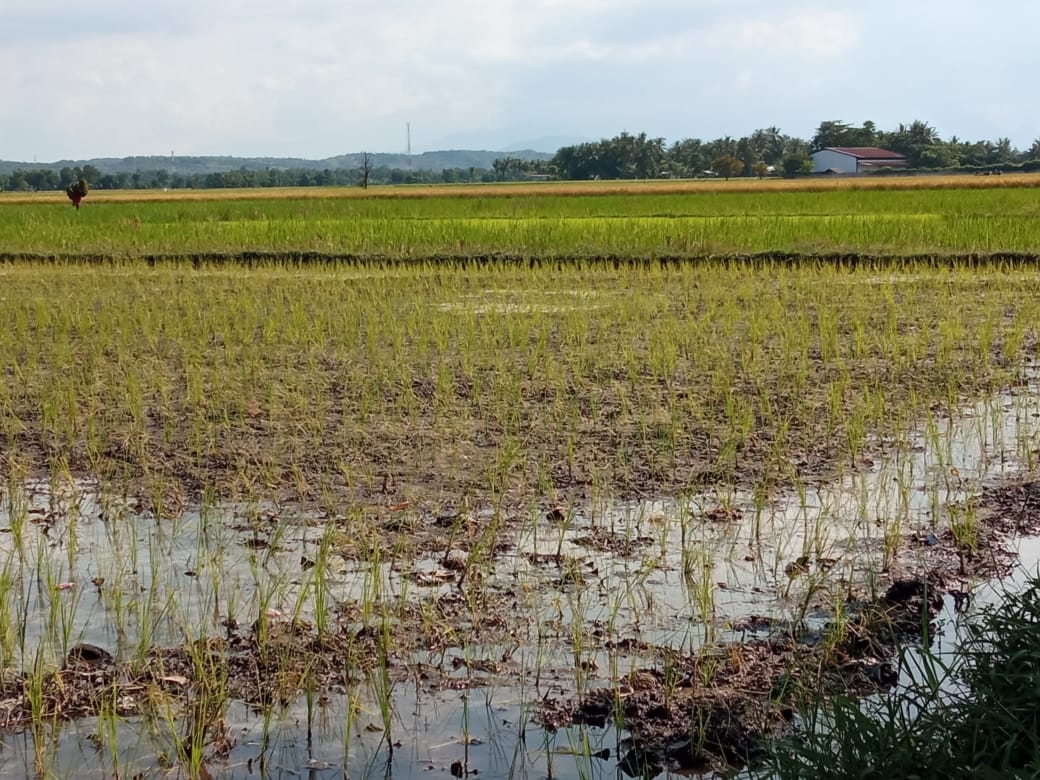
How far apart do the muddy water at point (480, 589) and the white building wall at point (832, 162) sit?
195ft

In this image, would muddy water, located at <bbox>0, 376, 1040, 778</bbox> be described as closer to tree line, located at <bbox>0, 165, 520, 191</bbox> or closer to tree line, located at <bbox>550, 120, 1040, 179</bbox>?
tree line, located at <bbox>550, 120, 1040, 179</bbox>

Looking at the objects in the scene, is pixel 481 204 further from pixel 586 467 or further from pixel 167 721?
pixel 167 721

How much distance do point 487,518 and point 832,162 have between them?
63806 millimetres

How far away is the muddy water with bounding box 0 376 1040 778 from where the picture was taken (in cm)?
254

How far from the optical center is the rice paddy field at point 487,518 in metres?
2.63

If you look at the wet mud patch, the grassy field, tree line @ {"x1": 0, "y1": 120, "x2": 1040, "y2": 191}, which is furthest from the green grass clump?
tree line @ {"x1": 0, "y1": 120, "x2": 1040, "y2": 191}

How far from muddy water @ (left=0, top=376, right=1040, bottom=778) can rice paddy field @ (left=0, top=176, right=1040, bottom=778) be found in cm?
1

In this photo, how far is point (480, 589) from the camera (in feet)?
11.0

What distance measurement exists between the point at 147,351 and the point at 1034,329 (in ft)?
19.1

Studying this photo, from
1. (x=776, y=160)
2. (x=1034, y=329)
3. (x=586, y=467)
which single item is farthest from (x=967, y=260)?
(x=776, y=160)

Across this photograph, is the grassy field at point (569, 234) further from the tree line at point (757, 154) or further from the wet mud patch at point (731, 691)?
the tree line at point (757, 154)

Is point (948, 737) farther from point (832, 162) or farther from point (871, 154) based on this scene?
point (871, 154)

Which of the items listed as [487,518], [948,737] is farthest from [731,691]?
[487,518]

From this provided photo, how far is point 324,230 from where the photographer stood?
49.8ft
